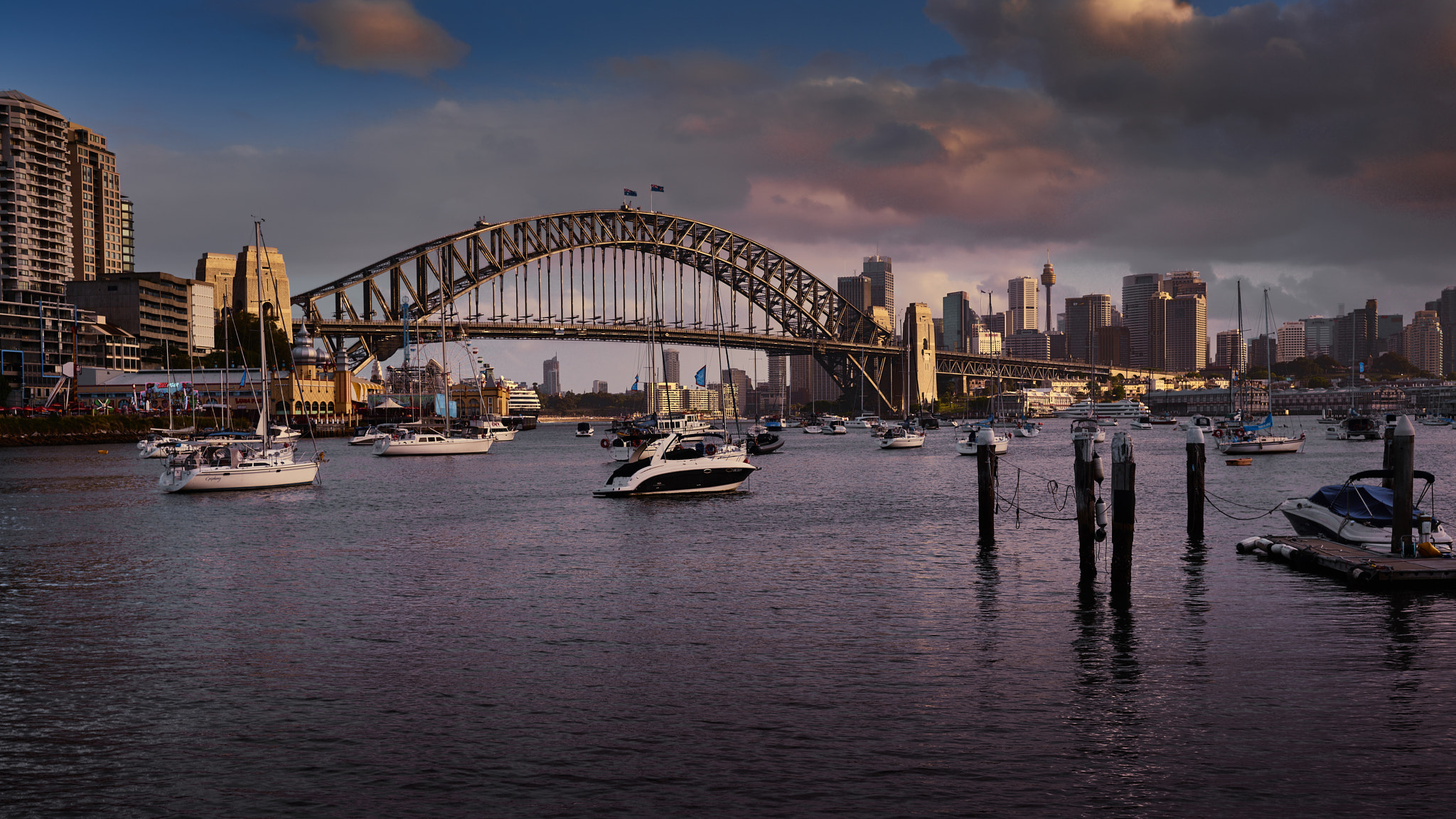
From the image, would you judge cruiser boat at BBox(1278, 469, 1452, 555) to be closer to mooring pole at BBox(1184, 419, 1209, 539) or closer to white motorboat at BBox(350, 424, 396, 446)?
mooring pole at BBox(1184, 419, 1209, 539)

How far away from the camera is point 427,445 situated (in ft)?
331

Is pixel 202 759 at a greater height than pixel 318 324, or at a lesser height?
lesser

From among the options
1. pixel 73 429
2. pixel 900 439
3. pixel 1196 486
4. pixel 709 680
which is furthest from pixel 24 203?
pixel 709 680

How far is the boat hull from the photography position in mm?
55781

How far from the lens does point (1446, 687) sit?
1656cm

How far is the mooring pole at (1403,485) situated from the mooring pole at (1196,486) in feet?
25.4

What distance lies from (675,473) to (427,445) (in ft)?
187

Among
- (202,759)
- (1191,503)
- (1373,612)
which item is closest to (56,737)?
(202,759)

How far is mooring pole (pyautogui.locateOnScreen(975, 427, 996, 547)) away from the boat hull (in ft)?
130

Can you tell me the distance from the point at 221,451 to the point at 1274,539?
5135 cm

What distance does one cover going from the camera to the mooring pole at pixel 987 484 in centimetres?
3259

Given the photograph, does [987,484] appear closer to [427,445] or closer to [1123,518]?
[1123,518]

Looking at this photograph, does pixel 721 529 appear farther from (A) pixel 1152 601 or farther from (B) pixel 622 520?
(A) pixel 1152 601

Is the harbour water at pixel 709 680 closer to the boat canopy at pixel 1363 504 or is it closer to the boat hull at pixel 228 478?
the boat canopy at pixel 1363 504
